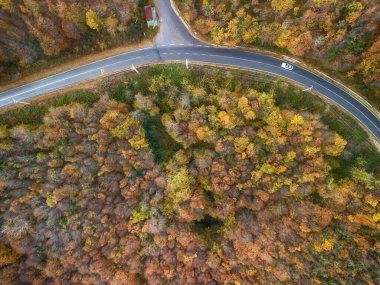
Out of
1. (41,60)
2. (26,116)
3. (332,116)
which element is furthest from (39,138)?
(332,116)

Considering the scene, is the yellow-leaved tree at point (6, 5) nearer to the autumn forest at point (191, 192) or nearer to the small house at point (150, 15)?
the autumn forest at point (191, 192)

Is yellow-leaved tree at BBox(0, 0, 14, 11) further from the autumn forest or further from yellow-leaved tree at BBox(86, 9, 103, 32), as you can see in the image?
the autumn forest

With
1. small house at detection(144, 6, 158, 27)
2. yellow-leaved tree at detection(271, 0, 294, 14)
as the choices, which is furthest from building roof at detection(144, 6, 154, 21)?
yellow-leaved tree at detection(271, 0, 294, 14)

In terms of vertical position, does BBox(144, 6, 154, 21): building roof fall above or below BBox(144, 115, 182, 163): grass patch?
above

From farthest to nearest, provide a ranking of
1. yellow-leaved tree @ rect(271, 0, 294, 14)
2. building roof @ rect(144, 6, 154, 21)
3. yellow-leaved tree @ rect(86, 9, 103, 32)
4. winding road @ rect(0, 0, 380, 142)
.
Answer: winding road @ rect(0, 0, 380, 142), building roof @ rect(144, 6, 154, 21), yellow-leaved tree @ rect(86, 9, 103, 32), yellow-leaved tree @ rect(271, 0, 294, 14)

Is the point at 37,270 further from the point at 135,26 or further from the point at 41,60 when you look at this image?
the point at 135,26

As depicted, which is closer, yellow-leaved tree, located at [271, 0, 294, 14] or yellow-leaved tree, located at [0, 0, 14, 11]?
yellow-leaved tree, located at [0, 0, 14, 11]

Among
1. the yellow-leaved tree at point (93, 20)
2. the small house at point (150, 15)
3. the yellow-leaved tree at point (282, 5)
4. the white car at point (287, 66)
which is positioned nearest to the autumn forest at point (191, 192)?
the white car at point (287, 66)

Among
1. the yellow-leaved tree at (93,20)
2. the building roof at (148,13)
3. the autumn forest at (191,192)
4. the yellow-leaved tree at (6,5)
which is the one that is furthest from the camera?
the building roof at (148,13)
